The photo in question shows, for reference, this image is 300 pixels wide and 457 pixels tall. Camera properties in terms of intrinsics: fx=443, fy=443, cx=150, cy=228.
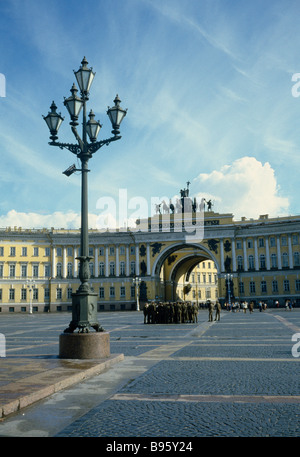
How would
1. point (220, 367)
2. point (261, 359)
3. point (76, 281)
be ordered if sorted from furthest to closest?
point (76, 281) → point (261, 359) → point (220, 367)

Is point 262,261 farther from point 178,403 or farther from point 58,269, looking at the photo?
point 178,403

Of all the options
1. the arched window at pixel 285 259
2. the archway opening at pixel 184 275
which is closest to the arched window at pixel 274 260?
the arched window at pixel 285 259

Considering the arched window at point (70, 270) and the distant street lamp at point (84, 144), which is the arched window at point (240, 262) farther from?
the distant street lamp at point (84, 144)

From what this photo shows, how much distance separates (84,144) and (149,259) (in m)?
60.7

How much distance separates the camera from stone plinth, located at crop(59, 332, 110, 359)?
10414 millimetres

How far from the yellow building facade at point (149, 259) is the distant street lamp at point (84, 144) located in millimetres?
55611

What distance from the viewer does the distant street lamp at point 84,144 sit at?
11117 mm

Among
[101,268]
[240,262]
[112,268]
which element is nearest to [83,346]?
[240,262]

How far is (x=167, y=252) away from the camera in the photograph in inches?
2864

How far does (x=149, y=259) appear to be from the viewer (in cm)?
7212

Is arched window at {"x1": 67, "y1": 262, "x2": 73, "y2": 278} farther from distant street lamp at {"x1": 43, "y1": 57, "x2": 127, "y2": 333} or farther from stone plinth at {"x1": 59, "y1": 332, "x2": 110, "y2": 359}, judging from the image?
stone plinth at {"x1": 59, "y1": 332, "x2": 110, "y2": 359}
